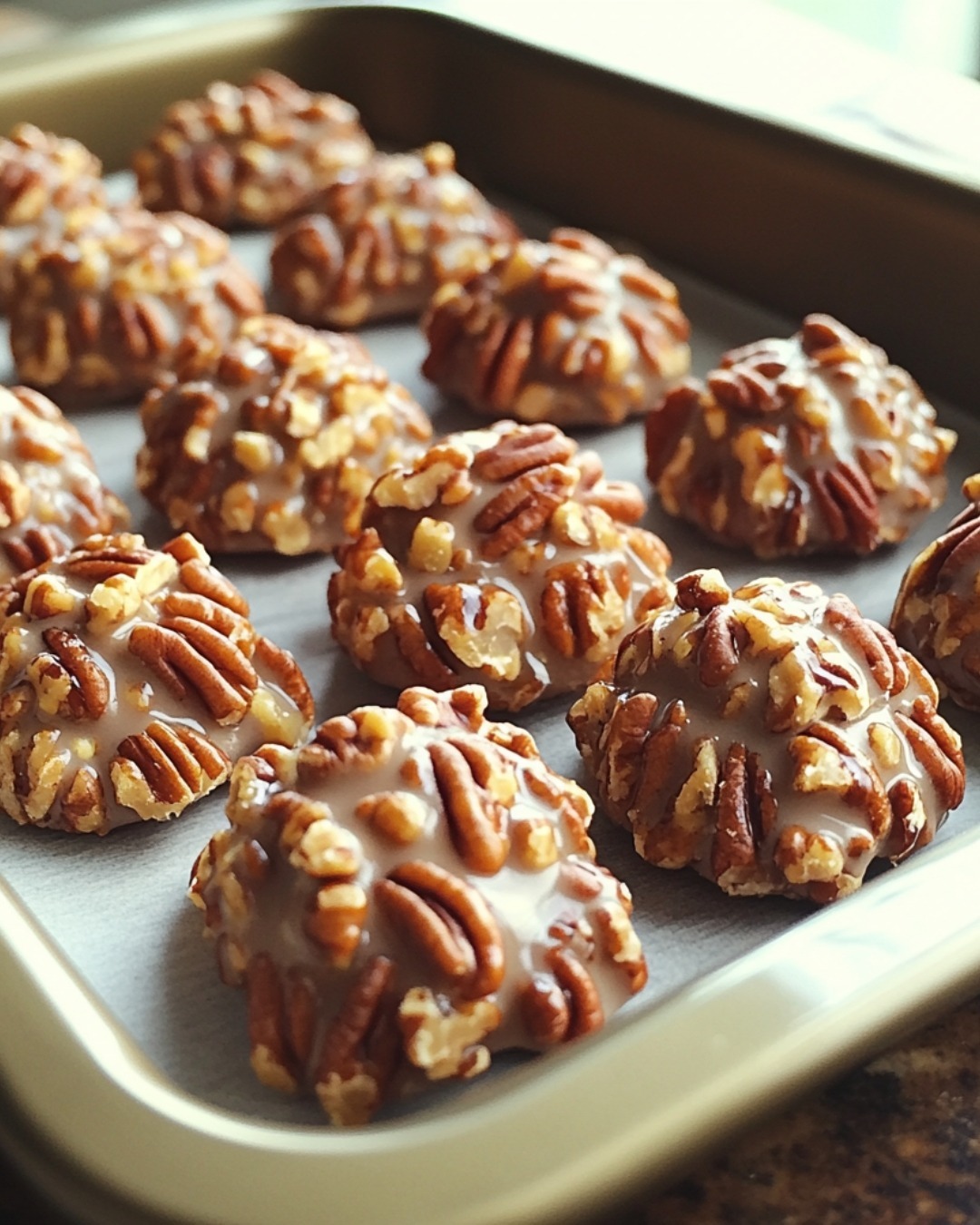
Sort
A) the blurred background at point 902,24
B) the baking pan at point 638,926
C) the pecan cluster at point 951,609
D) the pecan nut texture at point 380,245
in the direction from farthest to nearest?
the blurred background at point 902,24 < the pecan nut texture at point 380,245 < the pecan cluster at point 951,609 < the baking pan at point 638,926

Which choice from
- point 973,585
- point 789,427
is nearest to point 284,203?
point 789,427

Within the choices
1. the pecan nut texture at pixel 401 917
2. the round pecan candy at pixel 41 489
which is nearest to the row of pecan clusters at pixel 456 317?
the round pecan candy at pixel 41 489

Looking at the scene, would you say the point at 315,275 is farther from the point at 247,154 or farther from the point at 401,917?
the point at 401,917

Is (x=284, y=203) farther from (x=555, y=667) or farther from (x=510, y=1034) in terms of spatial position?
(x=510, y=1034)

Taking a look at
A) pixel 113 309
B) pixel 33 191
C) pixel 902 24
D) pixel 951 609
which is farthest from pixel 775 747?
pixel 902 24

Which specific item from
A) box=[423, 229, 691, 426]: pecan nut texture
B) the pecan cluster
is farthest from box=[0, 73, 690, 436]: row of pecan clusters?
the pecan cluster

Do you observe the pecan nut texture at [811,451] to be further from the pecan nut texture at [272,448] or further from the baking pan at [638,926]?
the pecan nut texture at [272,448]
